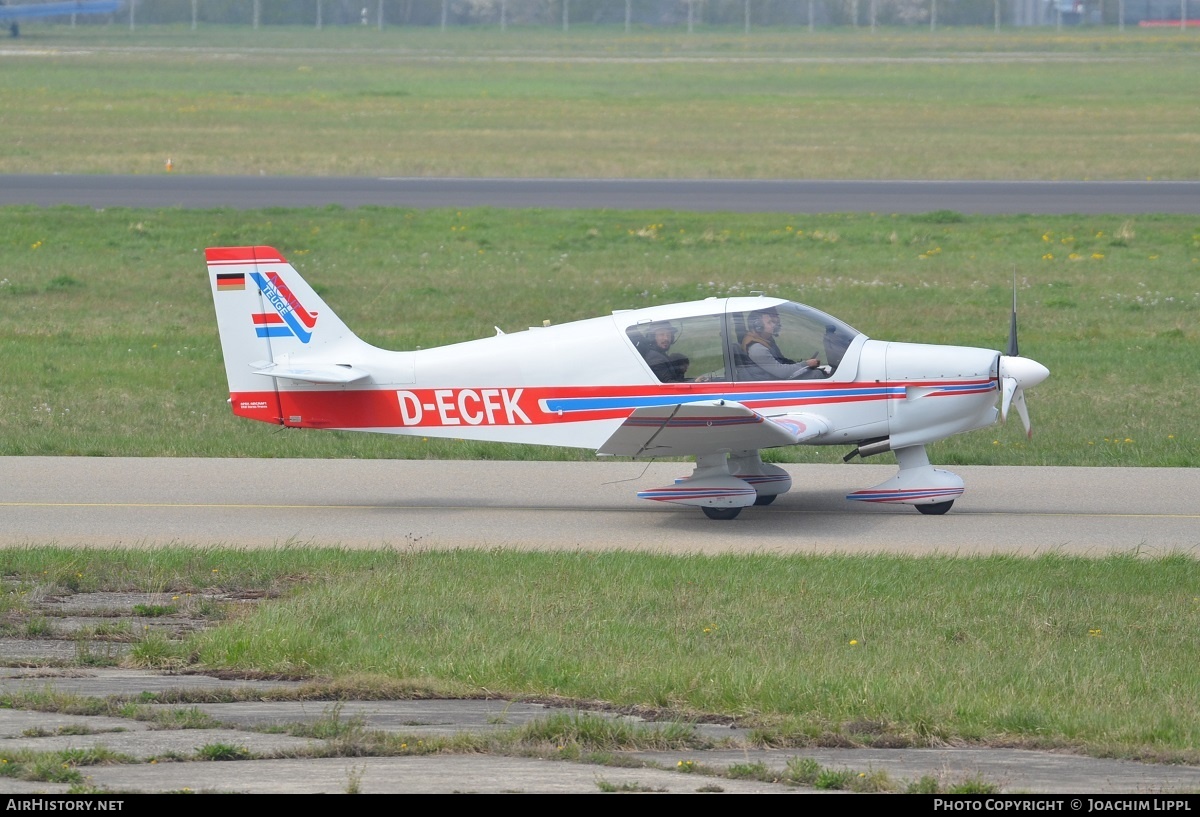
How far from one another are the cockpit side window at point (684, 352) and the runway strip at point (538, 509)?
1.29 m

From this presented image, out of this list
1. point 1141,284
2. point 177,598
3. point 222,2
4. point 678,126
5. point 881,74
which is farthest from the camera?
point 222,2

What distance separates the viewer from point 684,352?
12.2 metres

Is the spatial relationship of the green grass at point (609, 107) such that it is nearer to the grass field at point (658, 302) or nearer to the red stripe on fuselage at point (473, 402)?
the grass field at point (658, 302)

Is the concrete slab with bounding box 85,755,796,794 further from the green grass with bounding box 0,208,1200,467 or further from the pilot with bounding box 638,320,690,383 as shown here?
the green grass with bounding box 0,208,1200,467

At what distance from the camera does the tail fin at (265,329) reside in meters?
12.5

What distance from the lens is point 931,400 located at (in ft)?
40.0

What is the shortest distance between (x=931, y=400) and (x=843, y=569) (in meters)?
2.44

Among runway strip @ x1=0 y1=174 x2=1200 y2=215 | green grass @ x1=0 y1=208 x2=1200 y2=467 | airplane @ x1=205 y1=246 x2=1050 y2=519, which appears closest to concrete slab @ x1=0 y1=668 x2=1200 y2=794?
airplane @ x1=205 y1=246 x2=1050 y2=519

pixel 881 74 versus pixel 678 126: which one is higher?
pixel 881 74

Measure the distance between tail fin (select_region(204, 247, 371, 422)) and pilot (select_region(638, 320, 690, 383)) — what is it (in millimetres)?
2466

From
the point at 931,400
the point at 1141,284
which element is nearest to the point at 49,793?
the point at 931,400

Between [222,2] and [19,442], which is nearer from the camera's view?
Result: [19,442]

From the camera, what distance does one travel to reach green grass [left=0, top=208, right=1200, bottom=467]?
50.4ft
